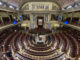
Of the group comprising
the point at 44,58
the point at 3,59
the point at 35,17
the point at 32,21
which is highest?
the point at 35,17

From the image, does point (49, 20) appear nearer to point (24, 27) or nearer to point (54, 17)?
point (54, 17)

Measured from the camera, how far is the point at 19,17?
1869cm

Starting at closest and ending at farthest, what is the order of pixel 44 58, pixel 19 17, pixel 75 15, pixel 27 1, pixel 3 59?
1. pixel 3 59
2. pixel 44 58
3. pixel 75 15
4. pixel 27 1
5. pixel 19 17

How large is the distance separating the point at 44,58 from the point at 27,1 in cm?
1586

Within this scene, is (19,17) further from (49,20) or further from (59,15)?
(59,15)

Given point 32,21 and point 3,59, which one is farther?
point 32,21

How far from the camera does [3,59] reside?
5559 mm

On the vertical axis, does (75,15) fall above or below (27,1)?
below

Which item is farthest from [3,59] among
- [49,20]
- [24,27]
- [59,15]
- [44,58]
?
[59,15]

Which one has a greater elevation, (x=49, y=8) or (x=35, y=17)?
(x=49, y=8)

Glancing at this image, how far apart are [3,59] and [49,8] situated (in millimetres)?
16466

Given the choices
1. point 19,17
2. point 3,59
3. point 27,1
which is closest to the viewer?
point 3,59

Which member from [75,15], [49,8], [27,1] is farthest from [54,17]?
[27,1]

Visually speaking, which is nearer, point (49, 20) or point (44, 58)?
point (44, 58)
